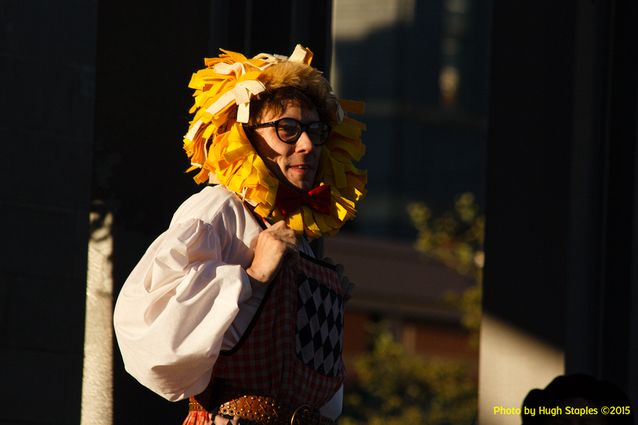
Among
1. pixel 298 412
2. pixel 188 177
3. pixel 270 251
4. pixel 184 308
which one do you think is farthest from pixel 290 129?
pixel 188 177

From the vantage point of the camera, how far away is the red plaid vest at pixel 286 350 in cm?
436

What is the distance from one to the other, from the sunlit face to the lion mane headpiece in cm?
5

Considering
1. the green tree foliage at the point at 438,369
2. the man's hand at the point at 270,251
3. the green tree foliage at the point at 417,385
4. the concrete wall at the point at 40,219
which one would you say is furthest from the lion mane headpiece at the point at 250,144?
the green tree foliage at the point at 417,385

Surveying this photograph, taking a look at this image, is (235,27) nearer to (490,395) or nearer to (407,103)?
(490,395)

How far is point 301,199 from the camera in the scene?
15.0 ft

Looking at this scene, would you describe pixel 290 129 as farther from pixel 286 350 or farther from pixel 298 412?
pixel 298 412

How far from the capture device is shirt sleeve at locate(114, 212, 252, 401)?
4.15 m

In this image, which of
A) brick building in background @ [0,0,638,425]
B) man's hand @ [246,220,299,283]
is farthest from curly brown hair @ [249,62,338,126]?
brick building in background @ [0,0,638,425]

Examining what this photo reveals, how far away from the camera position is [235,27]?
592cm

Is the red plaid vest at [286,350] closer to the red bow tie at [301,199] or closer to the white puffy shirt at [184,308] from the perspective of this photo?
the white puffy shirt at [184,308]

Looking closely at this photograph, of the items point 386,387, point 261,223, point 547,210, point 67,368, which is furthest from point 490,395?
point 386,387

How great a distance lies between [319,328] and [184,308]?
49cm

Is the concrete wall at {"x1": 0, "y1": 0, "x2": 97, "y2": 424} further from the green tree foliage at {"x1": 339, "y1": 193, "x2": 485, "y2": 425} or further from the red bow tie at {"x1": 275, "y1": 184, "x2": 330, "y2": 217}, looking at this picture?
the green tree foliage at {"x1": 339, "y1": 193, "x2": 485, "y2": 425}

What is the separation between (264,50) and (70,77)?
73 centimetres
